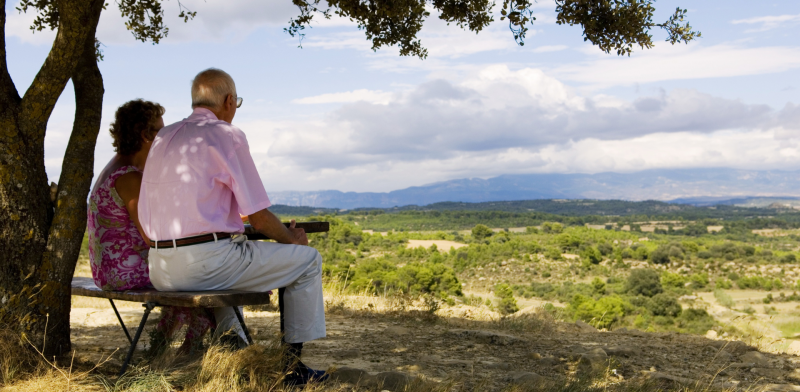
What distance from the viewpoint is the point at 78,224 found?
371 centimetres

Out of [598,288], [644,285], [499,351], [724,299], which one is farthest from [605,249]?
[499,351]

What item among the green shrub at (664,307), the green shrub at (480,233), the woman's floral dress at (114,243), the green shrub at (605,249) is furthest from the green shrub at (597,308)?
the green shrub at (480,233)

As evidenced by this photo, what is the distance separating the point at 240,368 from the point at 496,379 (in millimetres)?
1749

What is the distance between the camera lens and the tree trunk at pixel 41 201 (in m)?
3.50

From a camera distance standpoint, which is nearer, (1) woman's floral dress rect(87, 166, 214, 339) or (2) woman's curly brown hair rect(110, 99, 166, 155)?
(1) woman's floral dress rect(87, 166, 214, 339)

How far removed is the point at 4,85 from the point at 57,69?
325 mm

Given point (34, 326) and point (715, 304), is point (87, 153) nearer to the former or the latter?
point (34, 326)

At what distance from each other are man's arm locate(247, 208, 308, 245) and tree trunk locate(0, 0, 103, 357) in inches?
50.3

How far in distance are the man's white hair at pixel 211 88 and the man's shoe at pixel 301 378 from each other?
1.54 metres

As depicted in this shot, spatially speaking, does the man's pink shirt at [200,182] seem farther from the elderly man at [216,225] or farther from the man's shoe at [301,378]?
the man's shoe at [301,378]

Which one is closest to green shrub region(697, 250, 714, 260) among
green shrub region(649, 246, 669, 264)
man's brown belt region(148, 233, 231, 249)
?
green shrub region(649, 246, 669, 264)

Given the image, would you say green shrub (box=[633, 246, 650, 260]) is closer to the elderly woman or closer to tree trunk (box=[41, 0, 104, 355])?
the elderly woman

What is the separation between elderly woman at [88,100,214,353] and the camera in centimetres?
365

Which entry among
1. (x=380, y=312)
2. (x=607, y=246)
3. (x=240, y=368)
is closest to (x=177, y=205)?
(x=240, y=368)
